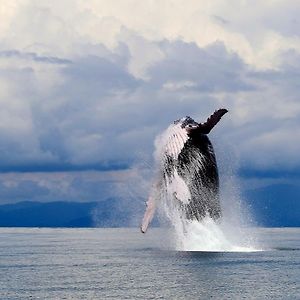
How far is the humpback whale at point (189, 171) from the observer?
54438 millimetres

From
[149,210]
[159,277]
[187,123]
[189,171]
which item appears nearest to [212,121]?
[187,123]

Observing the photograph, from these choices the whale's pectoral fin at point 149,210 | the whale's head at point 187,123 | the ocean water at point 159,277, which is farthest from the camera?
the whale's pectoral fin at point 149,210

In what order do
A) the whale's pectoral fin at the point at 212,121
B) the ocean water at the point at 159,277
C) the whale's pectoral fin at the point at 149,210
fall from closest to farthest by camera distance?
the ocean water at the point at 159,277 < the whale's pectoral fin at the point at 212,121 < the whale's pectoral fin at the point at 149,210

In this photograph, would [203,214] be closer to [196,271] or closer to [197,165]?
[197,165]

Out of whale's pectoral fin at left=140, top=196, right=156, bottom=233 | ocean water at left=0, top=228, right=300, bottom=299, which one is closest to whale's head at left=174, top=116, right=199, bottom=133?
whale's pectoral fin at left=140, top=196, right=156, bottom=233

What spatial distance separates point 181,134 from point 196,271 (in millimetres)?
10082

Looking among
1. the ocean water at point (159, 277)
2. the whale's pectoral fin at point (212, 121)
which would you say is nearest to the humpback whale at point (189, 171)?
the whale's pectoral fin at point (212, 121)

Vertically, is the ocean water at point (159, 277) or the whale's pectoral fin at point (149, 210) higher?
the whale's pectoral fin at point (149, 210)

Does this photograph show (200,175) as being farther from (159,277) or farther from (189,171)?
(159,277)

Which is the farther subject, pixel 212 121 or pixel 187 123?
pixel 187 123

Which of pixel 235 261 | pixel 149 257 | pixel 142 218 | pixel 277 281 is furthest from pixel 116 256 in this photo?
pixel 277 281

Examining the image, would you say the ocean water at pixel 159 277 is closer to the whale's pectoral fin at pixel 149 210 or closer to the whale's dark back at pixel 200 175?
the whale's pectoral fin at pixel 149 210

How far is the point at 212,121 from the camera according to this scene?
52.7 m

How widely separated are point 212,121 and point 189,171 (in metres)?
4.54
